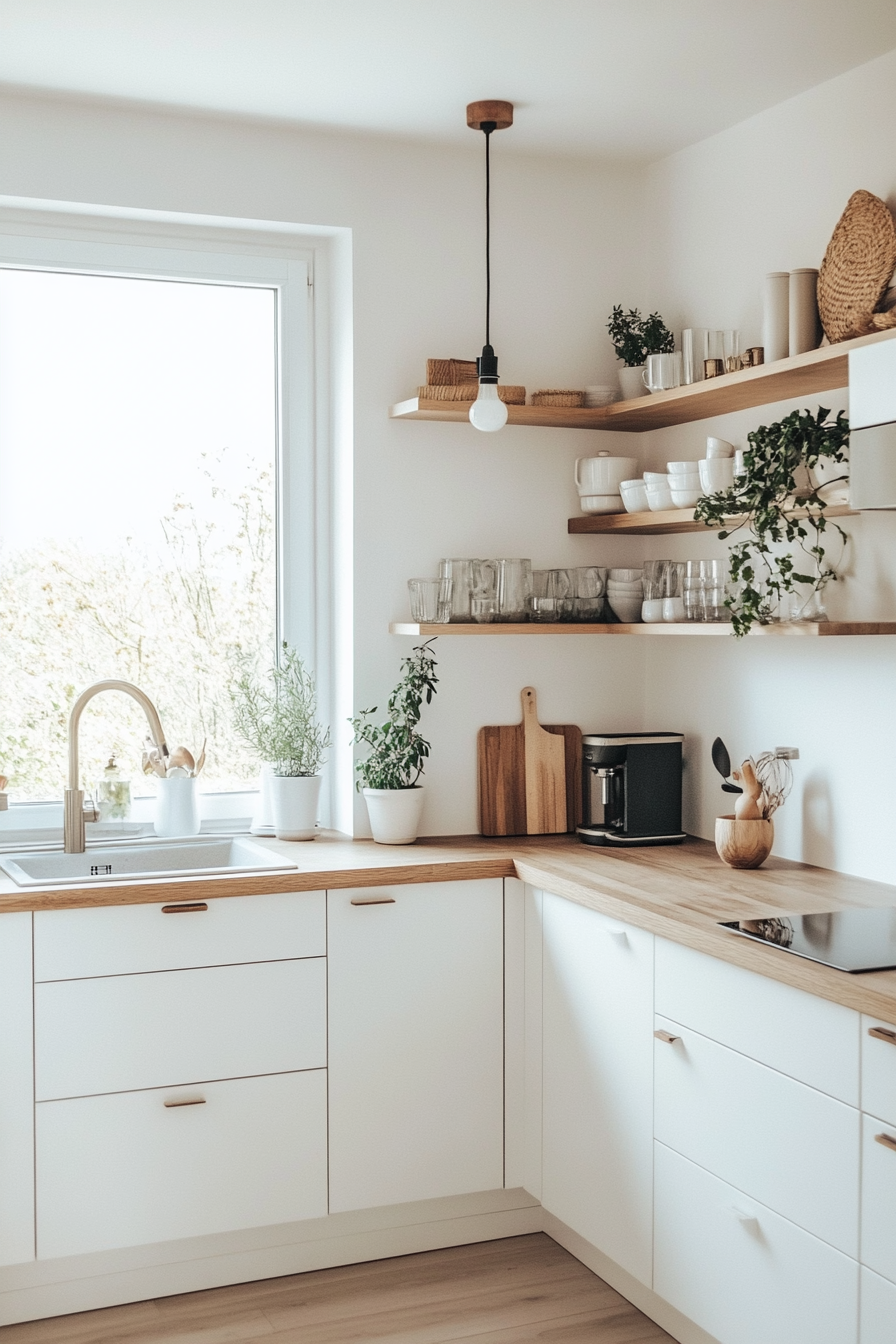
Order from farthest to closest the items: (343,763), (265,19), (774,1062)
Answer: (343,763), (265,19), (774,1062)

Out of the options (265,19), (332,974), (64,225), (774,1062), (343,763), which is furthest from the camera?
(343,763)

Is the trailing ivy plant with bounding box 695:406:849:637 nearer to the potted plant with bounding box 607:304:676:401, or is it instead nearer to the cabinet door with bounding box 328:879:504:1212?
the potted plant with bounding box 607:304:676:401

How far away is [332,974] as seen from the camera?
2934 mm

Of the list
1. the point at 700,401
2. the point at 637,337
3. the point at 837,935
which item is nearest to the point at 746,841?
the point at 837,935

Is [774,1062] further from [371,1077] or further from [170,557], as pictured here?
[170,557]

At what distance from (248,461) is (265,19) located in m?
1.14

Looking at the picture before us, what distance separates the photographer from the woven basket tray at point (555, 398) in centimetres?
338

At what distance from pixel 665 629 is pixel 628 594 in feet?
0.94

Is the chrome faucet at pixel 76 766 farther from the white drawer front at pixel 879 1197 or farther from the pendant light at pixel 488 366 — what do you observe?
the white drawer front at pixel 879 1197

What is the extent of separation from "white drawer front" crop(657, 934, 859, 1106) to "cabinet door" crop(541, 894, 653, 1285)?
0.10m

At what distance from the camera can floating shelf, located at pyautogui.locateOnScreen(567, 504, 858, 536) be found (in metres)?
3.09

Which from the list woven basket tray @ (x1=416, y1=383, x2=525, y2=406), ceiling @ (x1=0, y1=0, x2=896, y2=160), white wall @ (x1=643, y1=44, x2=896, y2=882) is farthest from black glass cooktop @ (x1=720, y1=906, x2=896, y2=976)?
ceiling @ (x1=0, y1=0, x2=896, y2=160)

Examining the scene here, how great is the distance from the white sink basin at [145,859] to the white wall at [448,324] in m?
0.34

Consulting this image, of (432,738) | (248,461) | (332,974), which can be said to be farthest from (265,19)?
(332,974)
